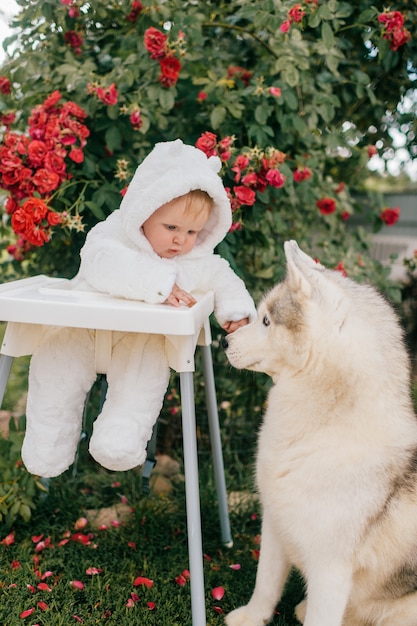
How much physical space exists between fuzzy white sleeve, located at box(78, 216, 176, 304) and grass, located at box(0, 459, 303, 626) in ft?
3.49

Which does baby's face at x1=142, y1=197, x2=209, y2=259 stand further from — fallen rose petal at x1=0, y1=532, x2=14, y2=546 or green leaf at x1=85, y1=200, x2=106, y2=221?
fallen rose petal at x1=0, y1=532, x2=14, y2=546

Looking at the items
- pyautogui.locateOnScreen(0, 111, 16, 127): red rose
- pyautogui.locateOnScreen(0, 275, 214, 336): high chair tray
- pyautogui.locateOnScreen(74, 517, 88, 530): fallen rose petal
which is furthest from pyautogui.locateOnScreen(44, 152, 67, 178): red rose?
pyautogui.locateOnScreen(74, 517, 88, 530): fallen rose petal

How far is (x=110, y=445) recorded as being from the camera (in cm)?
175

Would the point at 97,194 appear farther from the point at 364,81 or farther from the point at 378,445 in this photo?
the point at 378,445

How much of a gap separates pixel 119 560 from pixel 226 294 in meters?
1.10

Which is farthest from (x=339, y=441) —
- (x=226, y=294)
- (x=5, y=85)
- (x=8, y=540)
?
(x=5, y=85)

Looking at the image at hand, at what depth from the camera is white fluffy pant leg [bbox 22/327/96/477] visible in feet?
6.15

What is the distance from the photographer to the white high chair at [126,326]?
1670 millimetres

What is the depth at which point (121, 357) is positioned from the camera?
1934 millimetres

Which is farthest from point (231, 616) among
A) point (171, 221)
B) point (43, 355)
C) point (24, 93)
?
point (24, 93)

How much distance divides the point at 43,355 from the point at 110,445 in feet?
1.23

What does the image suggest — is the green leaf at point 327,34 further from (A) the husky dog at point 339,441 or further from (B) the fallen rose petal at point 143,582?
(B) the fallen rose petal at point 143,582

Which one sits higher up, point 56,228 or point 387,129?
point 387,129

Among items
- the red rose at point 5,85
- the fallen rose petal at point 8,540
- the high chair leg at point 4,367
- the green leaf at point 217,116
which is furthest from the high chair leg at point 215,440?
the red rose at point 5,85
